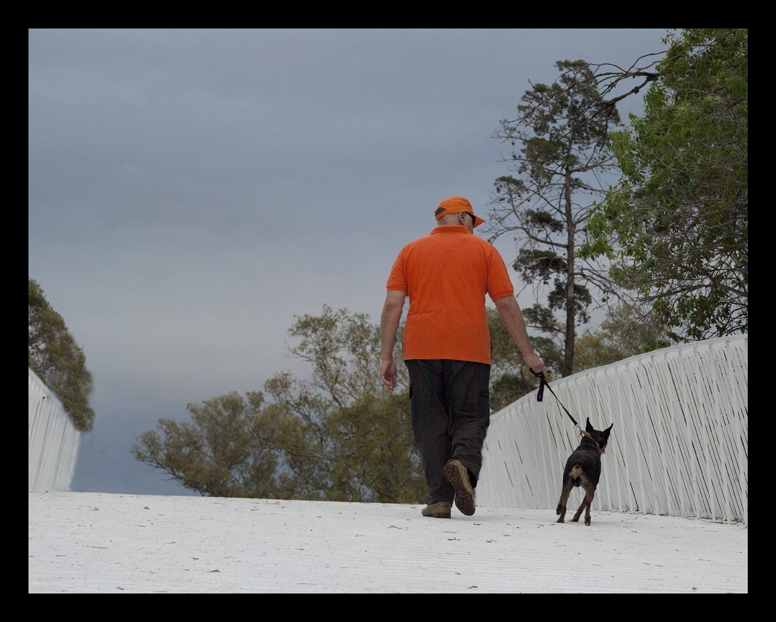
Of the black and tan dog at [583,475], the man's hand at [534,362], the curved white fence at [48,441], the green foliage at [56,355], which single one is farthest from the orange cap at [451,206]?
the green foliage at [56,355]

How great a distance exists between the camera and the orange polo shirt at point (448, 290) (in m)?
5.66

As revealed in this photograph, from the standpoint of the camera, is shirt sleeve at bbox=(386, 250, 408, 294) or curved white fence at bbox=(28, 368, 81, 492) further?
curved white fence at bbox=(28, 368, 81, 492)

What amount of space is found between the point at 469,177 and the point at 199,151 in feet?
55.5

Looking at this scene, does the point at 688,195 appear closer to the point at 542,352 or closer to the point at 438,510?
the point at 438,510

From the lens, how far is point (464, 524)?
5.20m

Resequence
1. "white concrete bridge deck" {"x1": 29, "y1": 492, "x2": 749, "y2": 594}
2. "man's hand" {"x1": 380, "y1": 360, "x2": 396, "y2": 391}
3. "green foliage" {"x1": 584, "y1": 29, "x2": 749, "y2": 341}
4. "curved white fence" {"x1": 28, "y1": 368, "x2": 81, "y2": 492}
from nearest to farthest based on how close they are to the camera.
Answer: "white concrete bridge deck" {"x1": 29, "y1": 492, "x2": 749, "y2": 594} → "man's hand" {"x1": 380, "y1": 360, "x2": 396, "y2": 391} → "curved white fence" {"x1": 28, "y1": 368, "x2": 81, "y2": 492} → "green foliage" {"x1": 584, "y1": 29, "x2": 749, "y2": 341}

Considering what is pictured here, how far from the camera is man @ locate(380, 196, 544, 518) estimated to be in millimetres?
5633

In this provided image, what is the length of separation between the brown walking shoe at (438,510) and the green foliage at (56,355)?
2587cm

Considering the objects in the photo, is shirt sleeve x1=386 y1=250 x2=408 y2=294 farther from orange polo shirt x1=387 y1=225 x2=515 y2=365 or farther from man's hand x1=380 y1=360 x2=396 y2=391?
man's hand x1=380 y1=360 x2=396 y2=391

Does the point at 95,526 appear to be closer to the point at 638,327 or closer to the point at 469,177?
the point at 638,327

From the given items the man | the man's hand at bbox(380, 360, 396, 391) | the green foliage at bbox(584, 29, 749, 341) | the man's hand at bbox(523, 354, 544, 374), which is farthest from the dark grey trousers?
the green foliage at bbox(584, 29, 749, 341)

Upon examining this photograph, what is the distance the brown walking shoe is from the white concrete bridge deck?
0.11 m

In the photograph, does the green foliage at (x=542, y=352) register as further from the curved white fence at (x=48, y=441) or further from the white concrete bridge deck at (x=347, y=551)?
the white concrete bridge deck at (x=347, y=551)

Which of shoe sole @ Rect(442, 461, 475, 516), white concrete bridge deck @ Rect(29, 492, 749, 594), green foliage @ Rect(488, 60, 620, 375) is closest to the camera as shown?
white concrete bridge deck @ Rect(29, 492, 749, 594)
